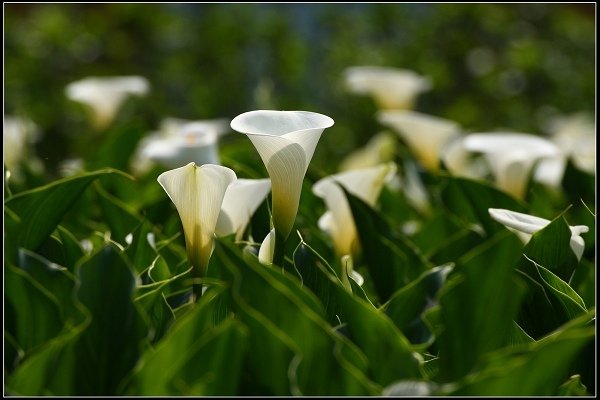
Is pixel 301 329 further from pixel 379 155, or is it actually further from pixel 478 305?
pixel 379 155

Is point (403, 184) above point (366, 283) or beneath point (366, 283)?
beneath

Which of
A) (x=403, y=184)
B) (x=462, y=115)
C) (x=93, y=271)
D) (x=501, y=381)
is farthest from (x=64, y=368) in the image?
(x=462, y=115)

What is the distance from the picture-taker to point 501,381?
82cm

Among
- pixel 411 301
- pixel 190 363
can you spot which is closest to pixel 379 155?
pixel 411 301

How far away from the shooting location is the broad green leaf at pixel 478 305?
0.90m

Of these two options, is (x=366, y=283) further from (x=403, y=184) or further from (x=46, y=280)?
(x=403, y=184)

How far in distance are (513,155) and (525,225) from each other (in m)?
0.75

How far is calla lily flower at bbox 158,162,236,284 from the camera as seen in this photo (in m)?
1.06

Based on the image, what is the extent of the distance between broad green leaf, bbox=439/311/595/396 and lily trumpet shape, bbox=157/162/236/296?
38 cm

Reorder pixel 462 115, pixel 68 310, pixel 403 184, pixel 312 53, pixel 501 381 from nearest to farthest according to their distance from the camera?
1. pixel 501 381
2. pixel 68 310
3. pixel 403 184
4. pixel 462 115
5. pixel 312 53

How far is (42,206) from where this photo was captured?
117cm

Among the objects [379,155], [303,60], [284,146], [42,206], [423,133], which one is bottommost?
[303,60]

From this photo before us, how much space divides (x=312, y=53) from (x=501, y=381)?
5128 millimetres

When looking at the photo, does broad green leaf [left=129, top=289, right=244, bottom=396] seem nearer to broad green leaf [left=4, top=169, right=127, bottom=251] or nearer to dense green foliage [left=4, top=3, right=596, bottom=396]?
dense green foliage [left=4, top=3, right=596, bottom=396]
